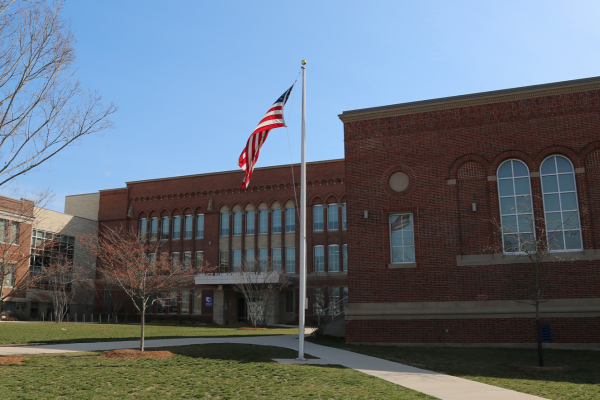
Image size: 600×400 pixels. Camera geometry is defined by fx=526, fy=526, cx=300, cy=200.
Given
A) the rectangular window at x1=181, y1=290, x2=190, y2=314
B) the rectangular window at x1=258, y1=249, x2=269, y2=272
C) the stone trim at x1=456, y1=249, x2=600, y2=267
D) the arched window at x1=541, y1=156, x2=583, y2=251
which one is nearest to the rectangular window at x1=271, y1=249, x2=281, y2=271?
the rectangular window at x1=258, y1=249, x2=269, y2=272

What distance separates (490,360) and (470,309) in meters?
3.32

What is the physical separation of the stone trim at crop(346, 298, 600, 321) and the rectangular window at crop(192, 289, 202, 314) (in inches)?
1181

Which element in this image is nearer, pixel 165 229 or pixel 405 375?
pixel 405 375

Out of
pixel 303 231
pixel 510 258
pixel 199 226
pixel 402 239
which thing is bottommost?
pixel 510 258

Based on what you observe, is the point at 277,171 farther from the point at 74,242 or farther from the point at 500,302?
the point at 500,302

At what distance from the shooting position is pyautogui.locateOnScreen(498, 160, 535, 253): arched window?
711 inches

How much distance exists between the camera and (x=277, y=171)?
46.9m

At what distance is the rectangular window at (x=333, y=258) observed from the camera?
43.6 m

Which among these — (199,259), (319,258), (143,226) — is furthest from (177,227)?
(319,258)

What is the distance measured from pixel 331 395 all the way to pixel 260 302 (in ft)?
97.4

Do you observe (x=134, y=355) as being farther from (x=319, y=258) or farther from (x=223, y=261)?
(x=223, y=261)

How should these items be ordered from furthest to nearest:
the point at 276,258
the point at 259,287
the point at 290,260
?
the point at 276,258 < the point at 290,260 < the point at 259,287

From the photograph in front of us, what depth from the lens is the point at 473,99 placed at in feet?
62.4

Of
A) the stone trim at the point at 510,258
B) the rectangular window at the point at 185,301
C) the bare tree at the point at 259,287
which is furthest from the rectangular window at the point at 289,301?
the stone trim at the point at 510,258
